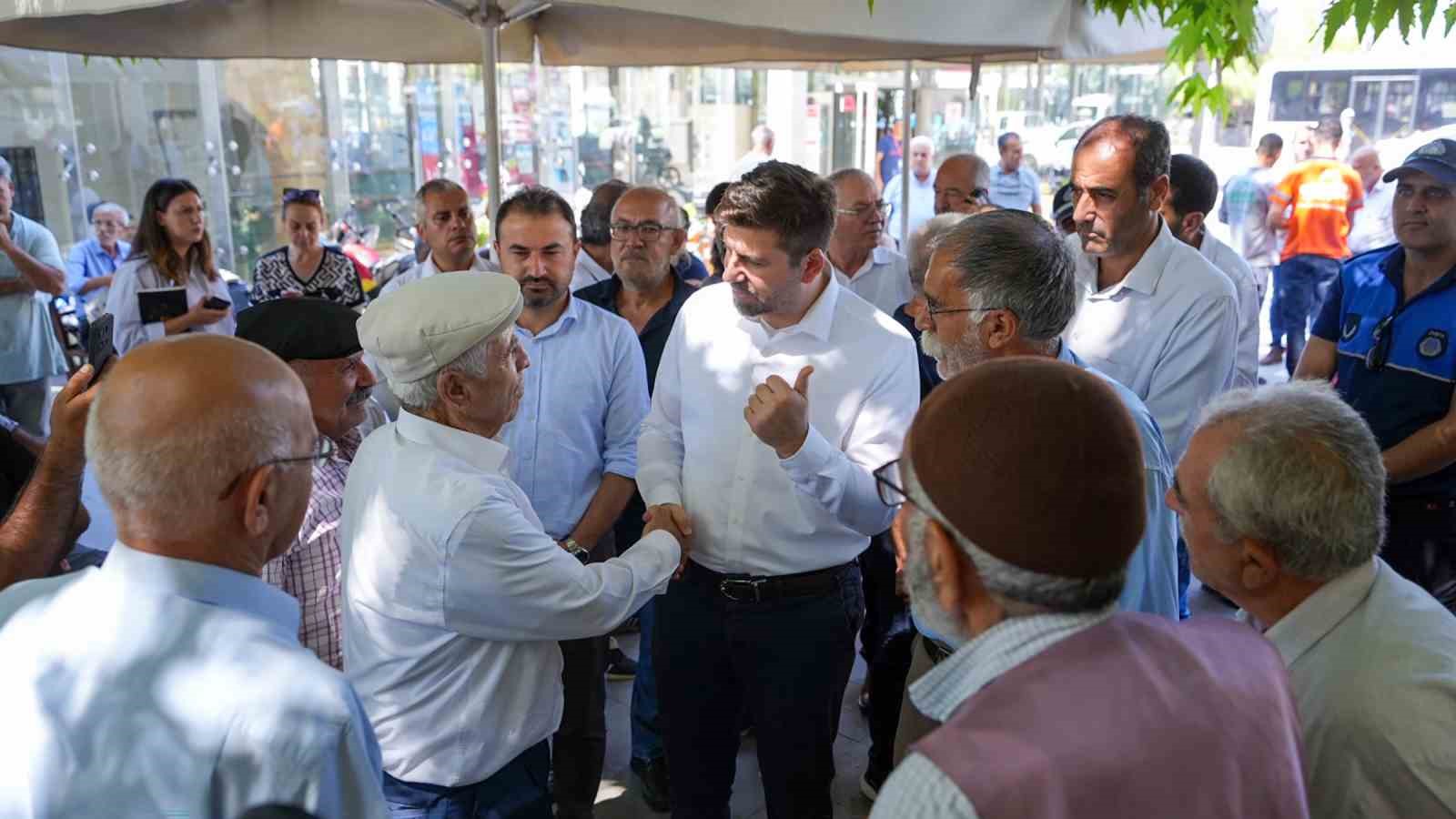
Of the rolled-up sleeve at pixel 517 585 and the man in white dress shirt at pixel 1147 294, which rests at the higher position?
the man in white dress shirt at pixel 1147 294

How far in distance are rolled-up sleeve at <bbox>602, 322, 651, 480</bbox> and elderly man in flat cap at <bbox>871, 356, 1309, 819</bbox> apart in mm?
2031

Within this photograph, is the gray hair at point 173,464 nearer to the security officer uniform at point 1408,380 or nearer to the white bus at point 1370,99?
the security officer uniform at point 1408,380

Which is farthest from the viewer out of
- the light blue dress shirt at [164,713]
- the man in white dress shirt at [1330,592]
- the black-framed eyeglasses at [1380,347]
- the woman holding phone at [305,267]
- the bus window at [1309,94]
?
the bus window at [1309,94]

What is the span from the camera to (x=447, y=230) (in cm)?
489

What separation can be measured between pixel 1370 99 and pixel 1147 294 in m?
11.9

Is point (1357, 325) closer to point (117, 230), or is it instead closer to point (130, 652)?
point (130, 652)

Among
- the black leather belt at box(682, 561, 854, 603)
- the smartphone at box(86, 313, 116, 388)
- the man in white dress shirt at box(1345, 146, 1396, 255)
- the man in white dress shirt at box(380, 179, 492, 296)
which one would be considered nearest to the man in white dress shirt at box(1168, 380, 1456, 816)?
the black leather belt at box(682, 561, 854, 603)

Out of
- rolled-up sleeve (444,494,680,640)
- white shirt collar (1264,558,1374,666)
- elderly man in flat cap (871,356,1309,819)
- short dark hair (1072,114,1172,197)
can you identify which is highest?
short dark hair (1072,114,1172,197)

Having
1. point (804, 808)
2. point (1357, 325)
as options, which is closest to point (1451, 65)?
point (1357, 325)

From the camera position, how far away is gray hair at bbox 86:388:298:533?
1.39m

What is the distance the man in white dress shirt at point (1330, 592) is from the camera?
1.43m

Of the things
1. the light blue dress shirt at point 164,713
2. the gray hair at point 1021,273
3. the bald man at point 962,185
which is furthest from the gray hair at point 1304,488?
the bald man at point 962,185

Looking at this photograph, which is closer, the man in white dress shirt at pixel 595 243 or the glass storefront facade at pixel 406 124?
the man in white dress shirt at pixel 595 243

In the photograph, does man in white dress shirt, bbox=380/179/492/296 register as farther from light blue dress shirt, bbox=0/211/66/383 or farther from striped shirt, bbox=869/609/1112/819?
striped shirt, bbox=869/609/1112/819
